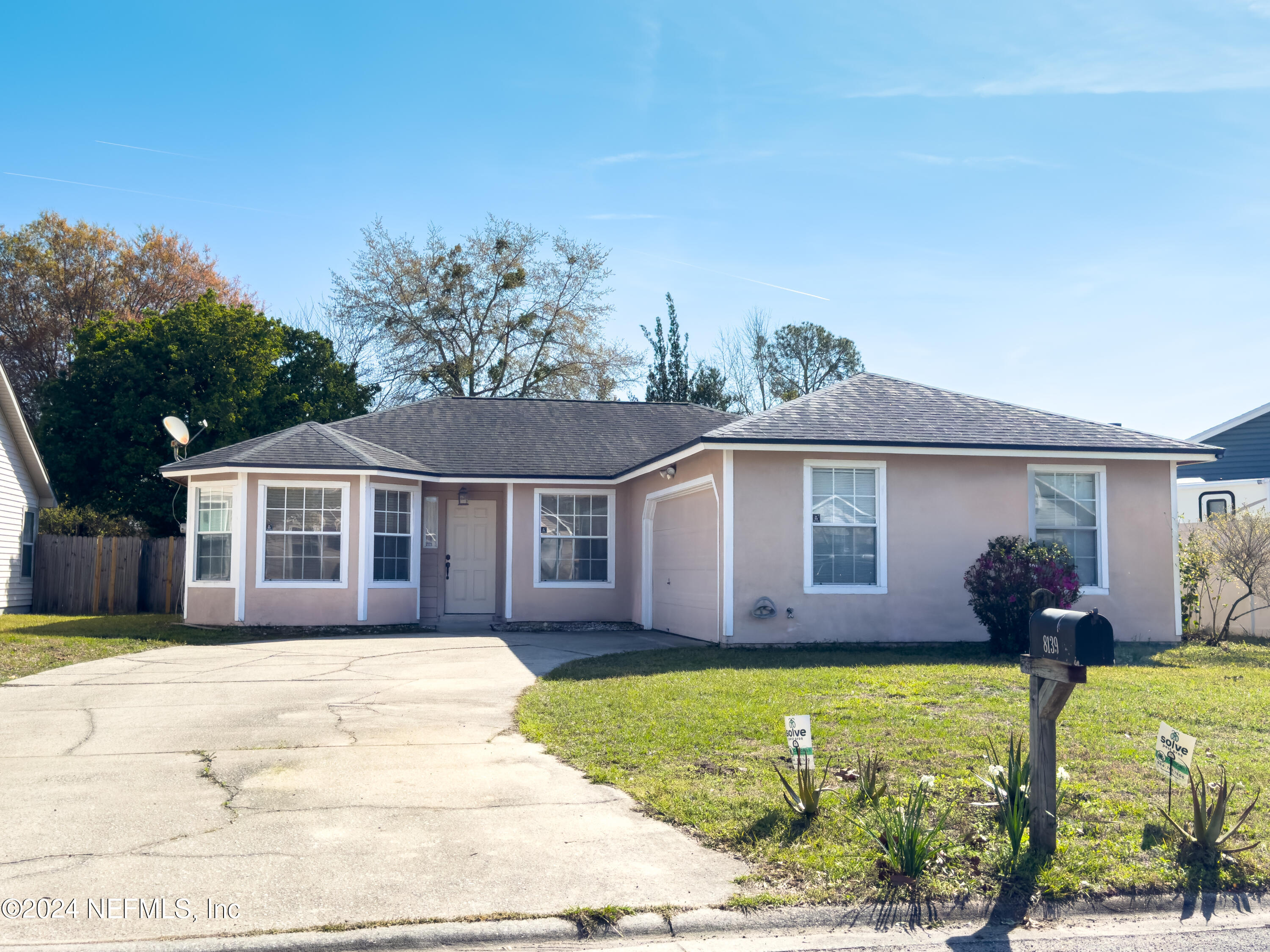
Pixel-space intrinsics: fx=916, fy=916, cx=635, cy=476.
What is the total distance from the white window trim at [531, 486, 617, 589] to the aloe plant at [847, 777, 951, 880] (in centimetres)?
1253

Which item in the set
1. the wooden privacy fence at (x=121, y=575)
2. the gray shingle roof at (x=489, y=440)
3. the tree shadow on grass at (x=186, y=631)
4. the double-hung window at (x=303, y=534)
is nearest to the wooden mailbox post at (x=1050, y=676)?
the gray shingle roof at (x=489, y=440)

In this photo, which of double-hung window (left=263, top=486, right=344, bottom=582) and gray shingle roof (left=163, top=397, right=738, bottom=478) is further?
gray shingle roof (left=163, top=397, right=738, bottom=478)

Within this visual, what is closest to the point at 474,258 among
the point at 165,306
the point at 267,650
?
the point at 165,306

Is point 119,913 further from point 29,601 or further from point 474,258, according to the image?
point 474,258

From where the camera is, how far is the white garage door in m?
13.2

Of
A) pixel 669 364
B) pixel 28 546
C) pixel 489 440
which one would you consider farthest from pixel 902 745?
pixel 669 364

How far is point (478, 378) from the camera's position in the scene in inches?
1325

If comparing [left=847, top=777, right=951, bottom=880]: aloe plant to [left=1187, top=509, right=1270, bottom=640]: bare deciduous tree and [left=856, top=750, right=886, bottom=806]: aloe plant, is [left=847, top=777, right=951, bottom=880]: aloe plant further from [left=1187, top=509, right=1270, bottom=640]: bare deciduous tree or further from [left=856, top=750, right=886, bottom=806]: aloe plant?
[left=1187, top=509, right=1270, bottom=640]: bare deciduous tree

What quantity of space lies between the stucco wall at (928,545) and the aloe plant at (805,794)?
7.48 metres

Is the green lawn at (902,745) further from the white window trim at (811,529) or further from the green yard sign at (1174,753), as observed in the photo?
the white window trim at (811,529)

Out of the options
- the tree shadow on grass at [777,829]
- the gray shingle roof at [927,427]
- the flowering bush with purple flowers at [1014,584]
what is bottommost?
the tree shadow on grass at [777,829]

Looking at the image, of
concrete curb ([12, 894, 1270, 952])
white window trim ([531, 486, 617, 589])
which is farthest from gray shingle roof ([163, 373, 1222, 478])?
concrete curb ([12, 894, 1270, 952])

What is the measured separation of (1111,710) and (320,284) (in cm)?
3241

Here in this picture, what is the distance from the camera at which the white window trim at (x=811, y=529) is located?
42.0 ft
